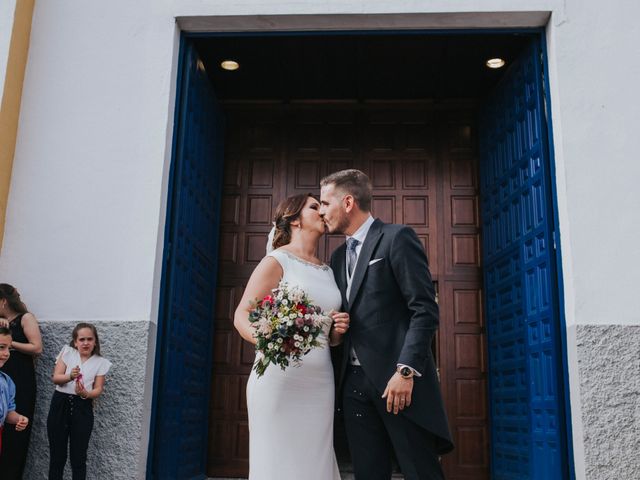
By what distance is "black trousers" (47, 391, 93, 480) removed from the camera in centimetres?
570

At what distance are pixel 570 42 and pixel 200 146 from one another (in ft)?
13.2

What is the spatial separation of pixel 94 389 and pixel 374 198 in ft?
14.5

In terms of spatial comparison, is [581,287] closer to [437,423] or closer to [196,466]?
[437,423]

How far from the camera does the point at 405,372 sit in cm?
413

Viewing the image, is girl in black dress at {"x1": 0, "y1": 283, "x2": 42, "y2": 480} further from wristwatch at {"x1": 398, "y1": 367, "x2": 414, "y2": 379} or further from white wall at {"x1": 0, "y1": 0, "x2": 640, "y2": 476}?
wristwatch at {"x1": 398, "y1": 367, "x2": 414, "y2": 379}

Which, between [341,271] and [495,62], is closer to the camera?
[341,271]

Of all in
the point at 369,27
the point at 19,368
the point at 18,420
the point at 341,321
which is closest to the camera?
the point at 341,321

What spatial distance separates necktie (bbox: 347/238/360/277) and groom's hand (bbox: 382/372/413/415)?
0.93 meters

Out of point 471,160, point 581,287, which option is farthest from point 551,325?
point 471,160

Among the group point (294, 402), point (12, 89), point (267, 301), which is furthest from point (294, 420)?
point (12, 89)

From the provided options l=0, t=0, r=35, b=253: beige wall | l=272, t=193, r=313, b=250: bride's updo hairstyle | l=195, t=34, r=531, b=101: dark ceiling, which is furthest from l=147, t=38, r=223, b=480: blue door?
l=272, t=193, r=313, b=250: bride's updo hairstyle

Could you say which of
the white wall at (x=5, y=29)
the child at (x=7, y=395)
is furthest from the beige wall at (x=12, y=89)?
the child at (x=7, y=395)

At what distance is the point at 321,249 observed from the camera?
8.84m

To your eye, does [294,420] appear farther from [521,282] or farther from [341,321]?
[521,282]
